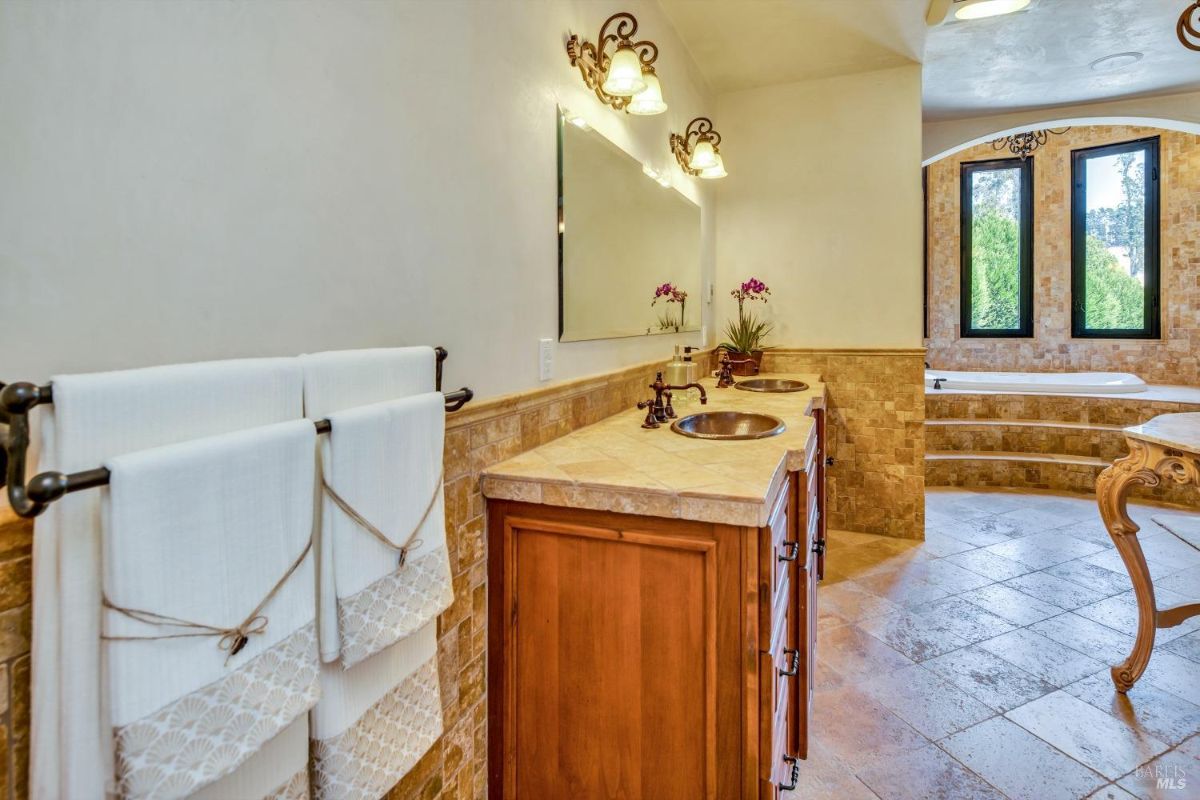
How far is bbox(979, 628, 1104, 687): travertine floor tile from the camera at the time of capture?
214 cm

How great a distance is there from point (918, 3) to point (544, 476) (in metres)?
2.82

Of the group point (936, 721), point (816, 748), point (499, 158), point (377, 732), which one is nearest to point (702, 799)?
point (377, 732)

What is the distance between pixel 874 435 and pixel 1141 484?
1.60m

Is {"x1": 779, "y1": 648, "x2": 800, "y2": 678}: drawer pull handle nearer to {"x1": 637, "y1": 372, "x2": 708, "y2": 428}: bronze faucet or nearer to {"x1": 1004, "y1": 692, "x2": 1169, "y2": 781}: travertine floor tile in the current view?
{"x1": 637, "y1": 372, "x2": 708, "y2": 428}: bronze faucet

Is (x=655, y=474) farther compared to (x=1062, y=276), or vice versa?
(x=1062, y=276)

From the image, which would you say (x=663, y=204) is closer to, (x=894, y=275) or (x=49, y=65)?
(x=894, y=275)

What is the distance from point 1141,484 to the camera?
1.98 meters

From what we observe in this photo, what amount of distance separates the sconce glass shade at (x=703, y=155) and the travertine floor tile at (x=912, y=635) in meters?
2.15

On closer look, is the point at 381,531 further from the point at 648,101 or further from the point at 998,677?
the point at 998,677

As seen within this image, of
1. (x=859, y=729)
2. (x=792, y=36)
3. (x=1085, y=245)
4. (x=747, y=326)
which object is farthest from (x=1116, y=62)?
(x=859, y=729)

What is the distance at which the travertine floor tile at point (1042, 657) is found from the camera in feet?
7.01

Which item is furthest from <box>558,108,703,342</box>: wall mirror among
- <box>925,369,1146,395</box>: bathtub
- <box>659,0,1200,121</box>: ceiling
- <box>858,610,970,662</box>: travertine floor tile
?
<box>925,369,1146,395</box>: bathtub

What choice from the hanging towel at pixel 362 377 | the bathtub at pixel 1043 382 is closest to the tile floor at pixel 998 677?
the hanging towel at pixel 362 377

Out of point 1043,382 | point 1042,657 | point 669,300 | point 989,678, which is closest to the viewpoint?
point 989,678
